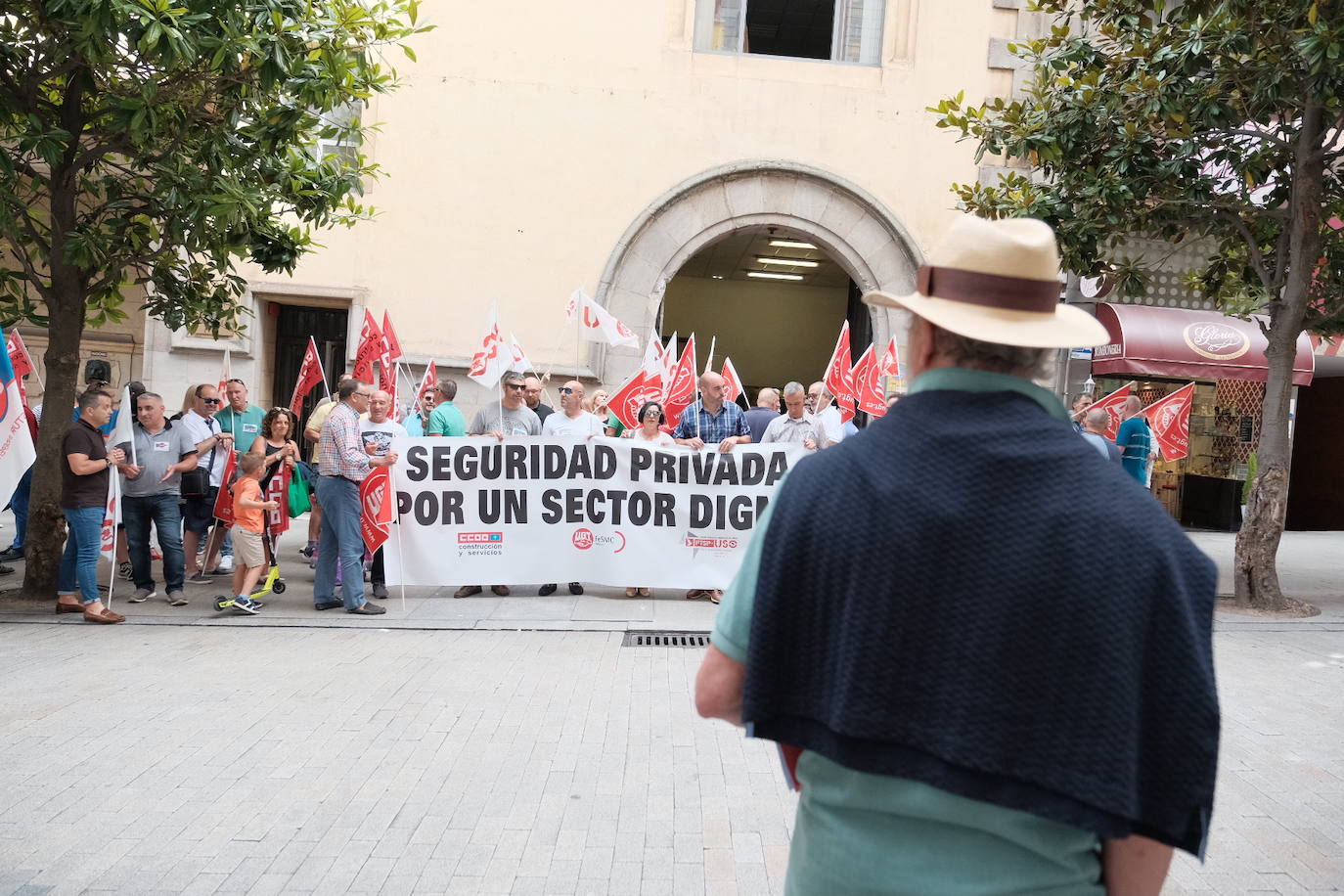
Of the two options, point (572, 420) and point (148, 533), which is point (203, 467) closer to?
point (148, 533)

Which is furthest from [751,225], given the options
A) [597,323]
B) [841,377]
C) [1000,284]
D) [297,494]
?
[1000,284]

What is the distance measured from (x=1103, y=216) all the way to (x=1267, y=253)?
3065mm

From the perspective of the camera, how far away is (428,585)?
1051 centimetres

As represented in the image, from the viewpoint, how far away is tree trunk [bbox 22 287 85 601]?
381 inches

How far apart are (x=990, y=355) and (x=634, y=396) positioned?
31.6 feet

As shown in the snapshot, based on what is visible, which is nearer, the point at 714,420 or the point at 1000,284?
the point at 1000,284

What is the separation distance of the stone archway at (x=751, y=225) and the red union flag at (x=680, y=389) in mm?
3762

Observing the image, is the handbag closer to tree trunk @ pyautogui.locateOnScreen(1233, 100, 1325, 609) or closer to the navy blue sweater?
tree trunk @ pyautogui.locateOnScreen(1233, 100, 1325, 609)

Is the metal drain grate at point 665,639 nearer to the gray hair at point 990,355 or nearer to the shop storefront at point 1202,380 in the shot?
the gray hair at point 990,355

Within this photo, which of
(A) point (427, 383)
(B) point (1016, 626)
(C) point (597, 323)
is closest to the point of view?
(B) point (1016, 626)

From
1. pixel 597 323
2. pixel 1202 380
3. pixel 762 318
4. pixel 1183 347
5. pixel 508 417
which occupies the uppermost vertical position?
pixel 762 318

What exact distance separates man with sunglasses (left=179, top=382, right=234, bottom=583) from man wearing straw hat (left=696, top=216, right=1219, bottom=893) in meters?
9.89

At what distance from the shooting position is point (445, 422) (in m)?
11.1

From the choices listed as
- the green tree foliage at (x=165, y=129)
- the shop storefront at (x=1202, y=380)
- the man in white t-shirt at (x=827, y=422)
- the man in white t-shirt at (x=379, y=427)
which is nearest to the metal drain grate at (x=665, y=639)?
the man in white t-shirt at (x=827, y=422)
